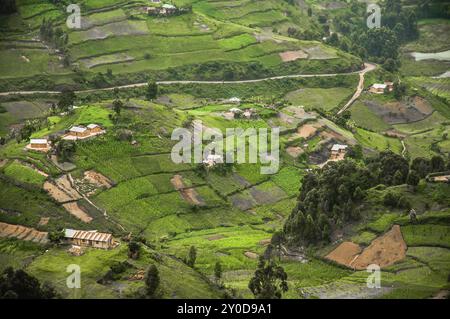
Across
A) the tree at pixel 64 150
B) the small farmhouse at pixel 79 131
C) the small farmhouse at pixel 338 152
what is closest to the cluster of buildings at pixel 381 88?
the small farmhouse at pixel 338 152

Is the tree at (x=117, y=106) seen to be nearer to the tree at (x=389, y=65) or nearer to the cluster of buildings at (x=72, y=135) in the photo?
the cluster of buildings at (x=72, y=135)

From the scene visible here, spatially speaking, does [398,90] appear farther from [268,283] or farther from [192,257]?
[268,283]

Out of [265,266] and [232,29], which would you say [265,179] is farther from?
[232,29]

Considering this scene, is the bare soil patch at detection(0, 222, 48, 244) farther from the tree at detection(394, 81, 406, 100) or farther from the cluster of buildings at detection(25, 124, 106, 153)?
the tree at detection(394, 81, 406, 100)

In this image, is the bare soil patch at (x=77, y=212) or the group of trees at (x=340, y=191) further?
the bare soil patch at (x=77, y=212)

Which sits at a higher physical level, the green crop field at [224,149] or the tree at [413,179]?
the tree at [413,179]
